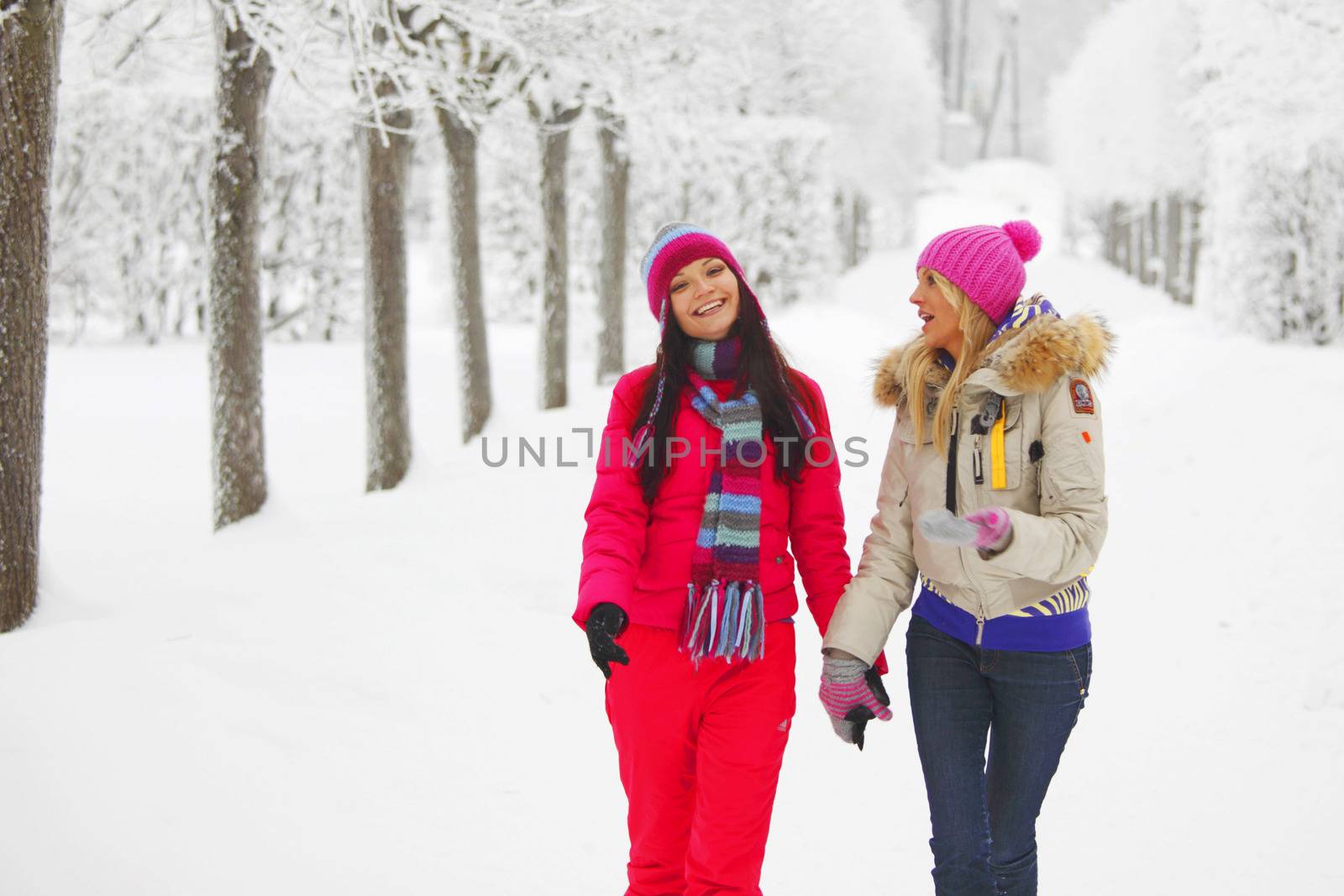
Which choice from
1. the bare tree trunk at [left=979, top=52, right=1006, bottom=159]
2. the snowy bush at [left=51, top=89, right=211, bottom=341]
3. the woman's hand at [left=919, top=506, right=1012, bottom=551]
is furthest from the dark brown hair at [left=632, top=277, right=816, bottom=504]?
the bare tree trunk at [left=979, top=52, right=1006, bottom=159]

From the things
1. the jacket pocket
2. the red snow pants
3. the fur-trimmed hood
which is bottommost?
the red snow pants

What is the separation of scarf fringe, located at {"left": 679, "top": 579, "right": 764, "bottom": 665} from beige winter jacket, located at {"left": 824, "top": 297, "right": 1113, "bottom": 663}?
195 mm

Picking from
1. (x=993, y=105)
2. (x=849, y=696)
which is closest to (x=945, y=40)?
(x=993, y=105)

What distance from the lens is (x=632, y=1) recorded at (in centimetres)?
802

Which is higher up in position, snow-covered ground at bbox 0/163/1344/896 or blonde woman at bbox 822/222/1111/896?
blonde woman at bbox 822/222/1111/896

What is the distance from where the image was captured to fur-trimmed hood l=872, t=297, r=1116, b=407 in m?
2.18

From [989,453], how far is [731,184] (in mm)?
16625

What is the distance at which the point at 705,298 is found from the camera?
96.5 inches

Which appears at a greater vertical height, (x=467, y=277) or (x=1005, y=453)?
(x=467, y=277)

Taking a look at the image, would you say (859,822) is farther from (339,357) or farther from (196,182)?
(196,182)

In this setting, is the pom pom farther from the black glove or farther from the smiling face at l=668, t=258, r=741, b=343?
the black glove

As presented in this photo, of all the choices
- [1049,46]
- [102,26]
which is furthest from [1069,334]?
[1049,46]

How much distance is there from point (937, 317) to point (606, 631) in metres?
1.08

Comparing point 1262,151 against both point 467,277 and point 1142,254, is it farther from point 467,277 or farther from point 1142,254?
point 1142,254
